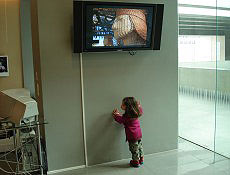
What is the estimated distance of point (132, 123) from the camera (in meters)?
3.38

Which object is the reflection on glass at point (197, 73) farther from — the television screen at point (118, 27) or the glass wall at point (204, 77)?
the television screen at point (118, 27)

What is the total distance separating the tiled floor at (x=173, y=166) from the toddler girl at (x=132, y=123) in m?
0.17

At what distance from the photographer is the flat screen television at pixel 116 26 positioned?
3061 mm

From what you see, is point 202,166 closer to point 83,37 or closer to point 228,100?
→ point 228,100

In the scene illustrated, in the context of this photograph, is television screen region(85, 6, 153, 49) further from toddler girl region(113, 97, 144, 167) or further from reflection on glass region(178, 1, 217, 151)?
reflection on glass region(178, 1, 217, 151)

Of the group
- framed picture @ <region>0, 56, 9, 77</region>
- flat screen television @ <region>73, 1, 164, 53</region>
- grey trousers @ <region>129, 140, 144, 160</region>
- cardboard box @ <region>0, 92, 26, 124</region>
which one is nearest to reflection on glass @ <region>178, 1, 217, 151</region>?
flat screen television @ <region>73, 1, 164, 53</region>

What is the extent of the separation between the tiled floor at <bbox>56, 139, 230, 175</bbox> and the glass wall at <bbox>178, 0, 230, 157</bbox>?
242mm

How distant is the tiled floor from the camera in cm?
327

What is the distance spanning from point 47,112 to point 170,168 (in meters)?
1.67

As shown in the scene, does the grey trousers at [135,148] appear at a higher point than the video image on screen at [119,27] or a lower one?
lower

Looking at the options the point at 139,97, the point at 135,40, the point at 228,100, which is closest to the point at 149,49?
the point at 135,40

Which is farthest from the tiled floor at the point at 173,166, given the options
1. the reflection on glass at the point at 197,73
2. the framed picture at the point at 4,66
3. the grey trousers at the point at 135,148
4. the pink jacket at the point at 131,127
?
the framed picture at the point at 4,66

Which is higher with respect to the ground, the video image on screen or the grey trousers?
the video image on screen

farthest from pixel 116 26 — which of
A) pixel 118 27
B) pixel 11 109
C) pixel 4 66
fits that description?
pixel 4 66
